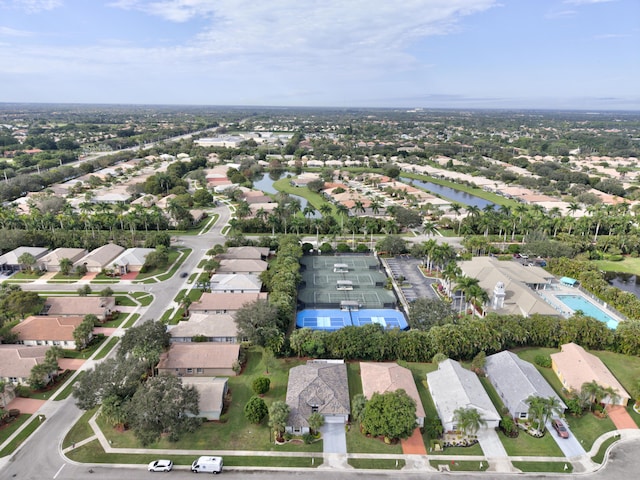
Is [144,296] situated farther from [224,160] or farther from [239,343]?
[224,160]

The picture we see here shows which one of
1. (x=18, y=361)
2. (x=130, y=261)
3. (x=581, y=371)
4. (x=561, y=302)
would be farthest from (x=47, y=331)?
(x=561, y=302)

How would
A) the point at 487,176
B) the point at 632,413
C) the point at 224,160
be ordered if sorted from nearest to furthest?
the point at 632,413 → the point at 487,176 → the point at 224,160

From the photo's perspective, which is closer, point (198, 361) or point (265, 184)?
point (198, 361)

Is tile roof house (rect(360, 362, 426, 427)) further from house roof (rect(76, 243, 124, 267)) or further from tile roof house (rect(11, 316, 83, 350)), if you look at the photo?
house roof (rect(76, 243, 124, 267))

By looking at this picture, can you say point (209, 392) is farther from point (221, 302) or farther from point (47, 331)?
point (47, 331)

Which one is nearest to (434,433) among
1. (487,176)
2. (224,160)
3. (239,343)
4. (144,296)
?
(239,343)

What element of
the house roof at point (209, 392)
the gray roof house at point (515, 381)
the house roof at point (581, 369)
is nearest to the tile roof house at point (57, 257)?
the house roof at point (209, 392)
